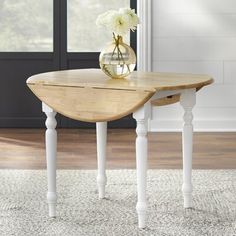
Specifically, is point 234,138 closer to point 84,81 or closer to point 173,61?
point 173,61

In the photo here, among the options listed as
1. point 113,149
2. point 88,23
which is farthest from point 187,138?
point 88,23

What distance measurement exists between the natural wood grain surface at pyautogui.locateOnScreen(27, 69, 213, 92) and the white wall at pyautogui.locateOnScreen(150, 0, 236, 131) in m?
2.19

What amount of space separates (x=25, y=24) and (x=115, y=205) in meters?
2.74

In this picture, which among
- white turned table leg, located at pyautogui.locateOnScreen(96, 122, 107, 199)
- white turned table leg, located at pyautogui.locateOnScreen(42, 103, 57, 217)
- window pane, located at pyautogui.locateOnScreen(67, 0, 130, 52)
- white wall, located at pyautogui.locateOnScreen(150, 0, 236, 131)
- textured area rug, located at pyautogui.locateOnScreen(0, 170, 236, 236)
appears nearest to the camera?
textured area rug, located at pyautogui.locateOnScreen(0, 170, 236, 236)

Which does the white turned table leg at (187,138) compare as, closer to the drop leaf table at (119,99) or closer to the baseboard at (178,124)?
the drop leaf table at (119,99)

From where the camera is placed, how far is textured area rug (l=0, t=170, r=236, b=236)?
3080 millimetres

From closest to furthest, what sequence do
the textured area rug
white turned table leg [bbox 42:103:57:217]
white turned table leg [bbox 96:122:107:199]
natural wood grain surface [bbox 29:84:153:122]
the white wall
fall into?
natural wood grain surface [bbox 29:84:153:122]
the textured area rug
white turned table leg [bbox 42:103:57:217]
white turned table leg [bbox 96:122:107:199]
the white wall

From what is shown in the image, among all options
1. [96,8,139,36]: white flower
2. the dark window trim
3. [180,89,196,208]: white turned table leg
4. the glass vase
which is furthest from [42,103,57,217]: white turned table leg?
the dark window trim

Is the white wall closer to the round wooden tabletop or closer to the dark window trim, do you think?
the dark window trim

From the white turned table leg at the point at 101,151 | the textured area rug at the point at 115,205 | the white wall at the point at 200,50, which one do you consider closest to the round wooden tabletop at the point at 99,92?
the white turned table leg at the point at 101,151

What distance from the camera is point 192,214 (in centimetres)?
331

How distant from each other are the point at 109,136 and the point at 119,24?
2305 millimetres

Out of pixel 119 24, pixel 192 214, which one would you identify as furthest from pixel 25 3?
pixel 192 214

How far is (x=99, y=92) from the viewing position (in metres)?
3.06
